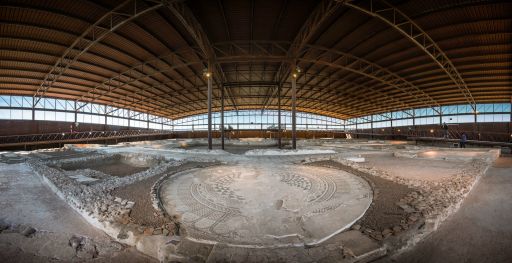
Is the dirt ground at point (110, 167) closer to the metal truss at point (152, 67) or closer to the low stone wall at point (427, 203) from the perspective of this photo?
the metal truss at point (152, 67)

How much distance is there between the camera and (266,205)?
13.8 ft

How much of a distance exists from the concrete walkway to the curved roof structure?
1034 centimetres

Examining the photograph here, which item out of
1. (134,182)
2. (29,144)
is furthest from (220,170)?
(29,144)

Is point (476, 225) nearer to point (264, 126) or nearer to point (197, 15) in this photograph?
point (197, 15)

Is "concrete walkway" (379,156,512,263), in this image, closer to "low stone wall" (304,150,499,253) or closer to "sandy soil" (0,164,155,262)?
"low stone wall" (304,150,499,253)

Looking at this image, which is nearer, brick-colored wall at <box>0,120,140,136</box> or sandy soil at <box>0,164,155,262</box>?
sandy soil at <box>0,164,155,262</box>

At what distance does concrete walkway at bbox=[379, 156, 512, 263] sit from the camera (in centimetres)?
269

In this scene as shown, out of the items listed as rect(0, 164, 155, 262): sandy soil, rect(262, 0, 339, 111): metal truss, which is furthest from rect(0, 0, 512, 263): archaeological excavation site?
rect(262, 0, 339, 111): metal truss

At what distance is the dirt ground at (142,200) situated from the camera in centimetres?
347

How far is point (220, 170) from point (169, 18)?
11633 millimetres

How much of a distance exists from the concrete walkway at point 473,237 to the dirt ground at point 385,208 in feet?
1.66

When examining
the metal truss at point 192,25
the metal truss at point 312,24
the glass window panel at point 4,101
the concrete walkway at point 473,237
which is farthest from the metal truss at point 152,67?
the concrete walkway at point 473,237

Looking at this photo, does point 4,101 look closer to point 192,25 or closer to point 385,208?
point 192,25

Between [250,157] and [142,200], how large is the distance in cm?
700
